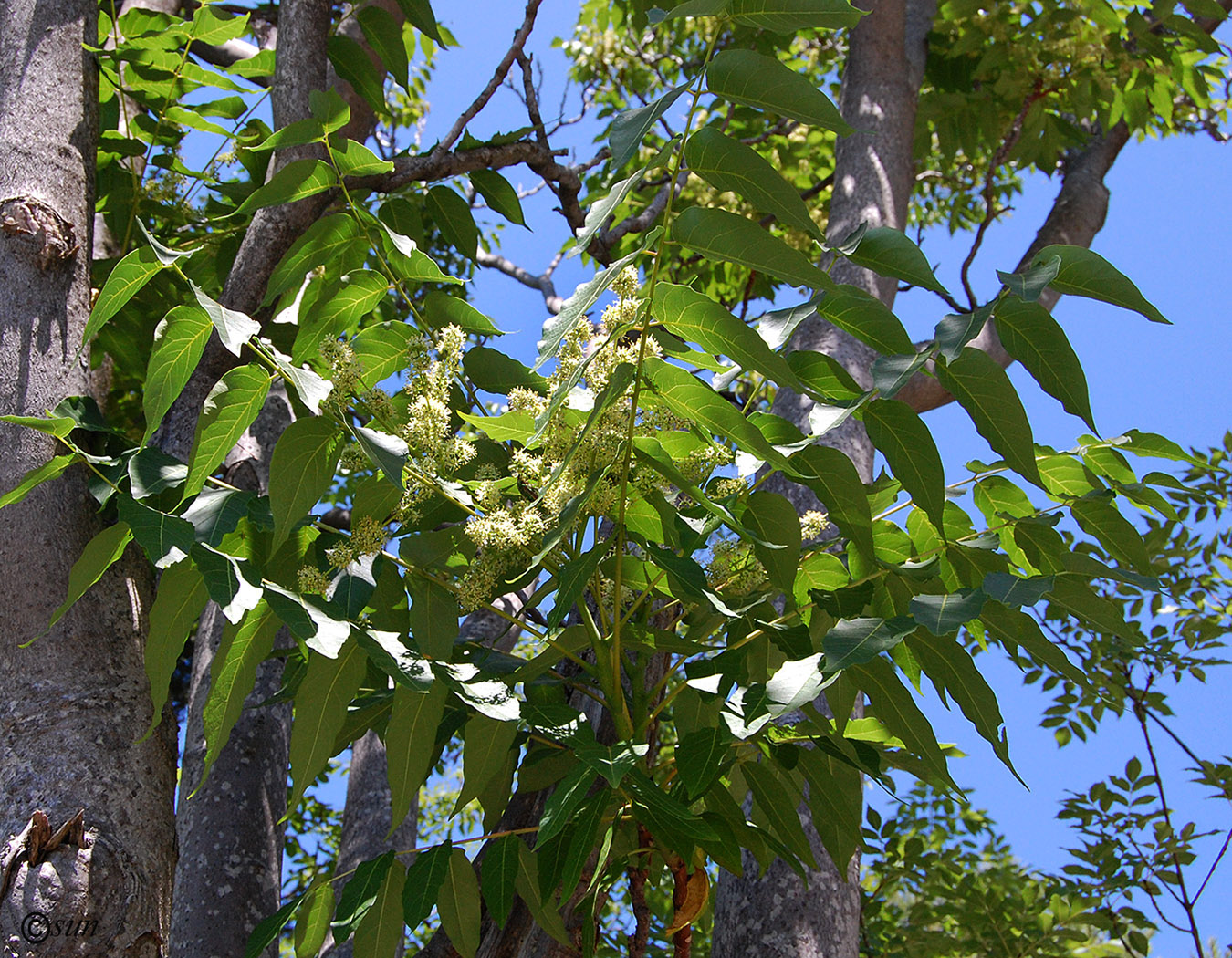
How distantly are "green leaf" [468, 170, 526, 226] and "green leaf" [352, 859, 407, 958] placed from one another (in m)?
1.30

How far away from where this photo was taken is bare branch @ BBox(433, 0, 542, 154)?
7.35 feet

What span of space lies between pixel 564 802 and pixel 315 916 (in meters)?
0.61

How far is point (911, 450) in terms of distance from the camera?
1269mm

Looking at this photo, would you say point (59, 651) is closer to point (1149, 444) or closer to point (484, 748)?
point (484, 748)

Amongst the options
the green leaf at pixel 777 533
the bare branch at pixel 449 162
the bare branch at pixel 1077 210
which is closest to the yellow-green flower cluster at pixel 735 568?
the green leaf at pixel 777 533

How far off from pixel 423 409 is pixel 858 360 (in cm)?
185

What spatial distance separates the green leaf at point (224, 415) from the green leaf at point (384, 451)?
0.20 meters

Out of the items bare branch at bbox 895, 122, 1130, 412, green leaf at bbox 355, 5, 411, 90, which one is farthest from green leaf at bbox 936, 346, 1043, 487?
bare branch at bbox 895, 122, 1130, 412

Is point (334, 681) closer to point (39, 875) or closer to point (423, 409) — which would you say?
point (423, 409)

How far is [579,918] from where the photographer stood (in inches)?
60.4

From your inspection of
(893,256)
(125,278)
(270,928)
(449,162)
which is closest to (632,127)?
(893,256)

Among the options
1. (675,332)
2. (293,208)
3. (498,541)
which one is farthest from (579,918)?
(293,208)

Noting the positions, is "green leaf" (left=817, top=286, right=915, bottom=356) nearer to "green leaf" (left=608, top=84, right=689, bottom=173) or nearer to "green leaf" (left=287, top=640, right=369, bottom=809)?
"green leaf" (left=608, top=84, right=689, bottom=173)

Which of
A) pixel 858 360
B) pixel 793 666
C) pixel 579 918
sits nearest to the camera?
pixel 793 666
